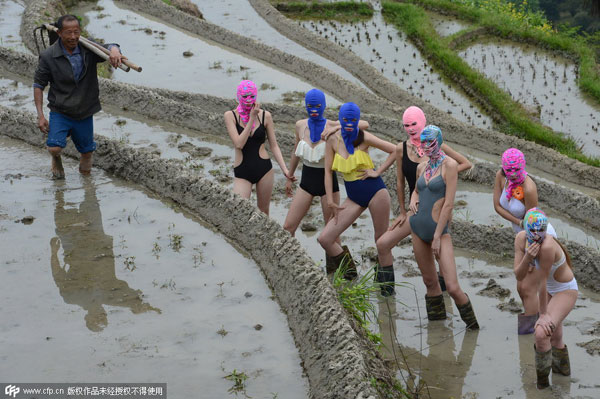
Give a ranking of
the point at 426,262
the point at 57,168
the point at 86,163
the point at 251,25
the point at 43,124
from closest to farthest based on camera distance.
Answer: the point at 426,262, the point at 43,124, the point at 57,168, the point at 86,163, the point at 251,25

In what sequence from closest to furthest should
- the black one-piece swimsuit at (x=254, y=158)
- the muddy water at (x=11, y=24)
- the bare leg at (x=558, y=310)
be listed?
the bare leg at (x=558, y=310)
the black one-piece swimsuit at (x=254, y=158)
the muddy water at (x=11, y=24)

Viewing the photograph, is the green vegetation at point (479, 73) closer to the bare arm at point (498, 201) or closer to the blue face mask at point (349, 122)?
the bare arm at point (498, 201)

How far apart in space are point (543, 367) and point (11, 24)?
16.7 metres

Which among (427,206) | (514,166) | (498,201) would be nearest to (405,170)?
(427,206)

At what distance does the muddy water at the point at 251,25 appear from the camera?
18702mm

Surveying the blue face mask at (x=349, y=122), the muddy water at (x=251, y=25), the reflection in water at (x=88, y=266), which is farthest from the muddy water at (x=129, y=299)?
the muddy water at (x=251, y=25)

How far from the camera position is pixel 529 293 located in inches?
284

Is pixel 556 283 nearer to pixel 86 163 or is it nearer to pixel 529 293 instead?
pixel 529 293

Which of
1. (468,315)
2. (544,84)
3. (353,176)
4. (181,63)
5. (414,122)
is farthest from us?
(181,63)

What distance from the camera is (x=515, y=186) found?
7723 millimetres

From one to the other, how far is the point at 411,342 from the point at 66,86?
4.79 m

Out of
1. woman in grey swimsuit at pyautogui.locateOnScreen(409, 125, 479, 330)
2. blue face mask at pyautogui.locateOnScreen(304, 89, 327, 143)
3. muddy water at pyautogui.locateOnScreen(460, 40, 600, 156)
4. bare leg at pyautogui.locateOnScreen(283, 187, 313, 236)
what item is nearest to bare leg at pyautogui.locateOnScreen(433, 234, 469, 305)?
woman in grey swimsuit at pyautogui.locateOnScreen(409, 125, 479, 330)

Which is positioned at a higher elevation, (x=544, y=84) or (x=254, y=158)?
(x=254, y=158)

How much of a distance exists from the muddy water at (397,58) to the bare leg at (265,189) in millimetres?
7135
